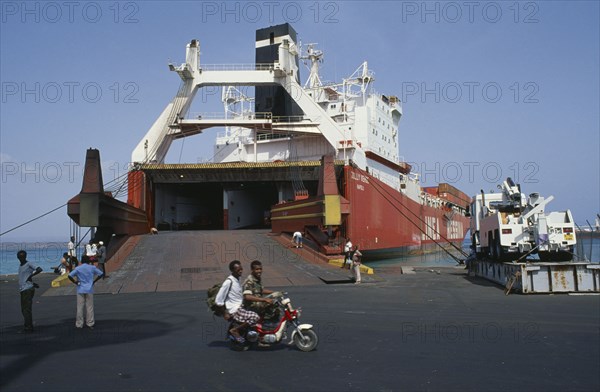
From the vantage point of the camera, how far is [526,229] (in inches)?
631

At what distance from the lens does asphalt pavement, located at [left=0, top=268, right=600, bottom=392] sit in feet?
19.8

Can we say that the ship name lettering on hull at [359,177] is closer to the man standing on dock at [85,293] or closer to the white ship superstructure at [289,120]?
the white ship superstructure at [289,120]

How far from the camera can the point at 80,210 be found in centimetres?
2077

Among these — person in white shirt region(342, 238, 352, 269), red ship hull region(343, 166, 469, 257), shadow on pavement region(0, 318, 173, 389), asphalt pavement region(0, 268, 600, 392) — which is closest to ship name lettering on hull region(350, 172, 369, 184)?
red ship hull region(343, 166, 469, 257)

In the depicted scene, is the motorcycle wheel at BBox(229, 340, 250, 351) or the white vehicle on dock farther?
the white vehicle on dock

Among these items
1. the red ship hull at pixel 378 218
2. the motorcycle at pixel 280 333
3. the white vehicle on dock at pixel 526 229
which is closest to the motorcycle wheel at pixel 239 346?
the motorcycle at pixel 280 333

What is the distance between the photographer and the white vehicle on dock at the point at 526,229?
1561 centimetres

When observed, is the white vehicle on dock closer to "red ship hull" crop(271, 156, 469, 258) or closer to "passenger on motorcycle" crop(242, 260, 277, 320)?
"red ship hull" crop(271, 156, 469, 258)

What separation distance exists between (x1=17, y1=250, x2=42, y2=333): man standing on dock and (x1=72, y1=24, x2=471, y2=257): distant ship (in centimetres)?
1461

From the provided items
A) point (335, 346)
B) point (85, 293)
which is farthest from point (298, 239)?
point (335, 346)

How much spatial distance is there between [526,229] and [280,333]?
36.4 feet

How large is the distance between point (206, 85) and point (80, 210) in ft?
50.3

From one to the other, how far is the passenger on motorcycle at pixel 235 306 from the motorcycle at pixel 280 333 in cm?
8

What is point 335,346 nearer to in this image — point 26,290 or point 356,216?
point 26,290
